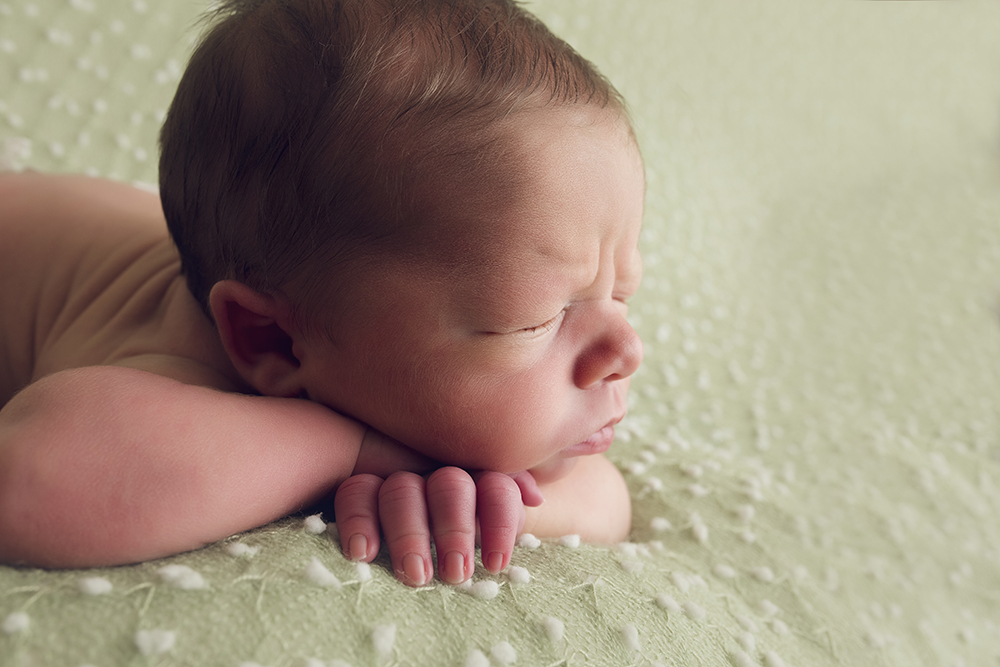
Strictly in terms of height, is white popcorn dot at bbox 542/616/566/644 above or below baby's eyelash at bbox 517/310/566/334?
below

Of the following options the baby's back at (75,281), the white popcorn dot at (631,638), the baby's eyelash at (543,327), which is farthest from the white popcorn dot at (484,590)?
the baby's back at (75,281)

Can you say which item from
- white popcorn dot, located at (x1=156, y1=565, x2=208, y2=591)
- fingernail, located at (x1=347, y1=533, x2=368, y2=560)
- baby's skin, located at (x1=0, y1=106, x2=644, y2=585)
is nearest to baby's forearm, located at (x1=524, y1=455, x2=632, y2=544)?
baby's skin, located at (x1=0, y1=106, x2=644, y2=585)

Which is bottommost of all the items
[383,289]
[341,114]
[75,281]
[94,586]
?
[75,281]

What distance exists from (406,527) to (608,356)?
0.77ft

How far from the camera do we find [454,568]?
584 mm

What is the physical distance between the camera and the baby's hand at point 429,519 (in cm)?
58

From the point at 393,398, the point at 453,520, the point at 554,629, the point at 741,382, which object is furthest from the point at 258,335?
the point at 741,382

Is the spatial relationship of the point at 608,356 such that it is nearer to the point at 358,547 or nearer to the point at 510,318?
the point at 510,318

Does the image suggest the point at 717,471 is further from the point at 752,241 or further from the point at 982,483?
the point at 752,241

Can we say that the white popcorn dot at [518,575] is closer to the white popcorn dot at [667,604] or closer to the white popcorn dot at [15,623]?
the white popcorn dot at [667,604]

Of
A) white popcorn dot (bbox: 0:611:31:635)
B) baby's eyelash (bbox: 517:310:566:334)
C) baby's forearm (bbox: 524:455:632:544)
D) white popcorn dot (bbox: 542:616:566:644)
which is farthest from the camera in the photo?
baby's forearm (bbox: 524:455:632:544)

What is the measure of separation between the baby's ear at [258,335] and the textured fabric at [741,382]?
0.18m

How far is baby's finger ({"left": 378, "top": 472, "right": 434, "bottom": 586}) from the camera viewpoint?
1.88 ft

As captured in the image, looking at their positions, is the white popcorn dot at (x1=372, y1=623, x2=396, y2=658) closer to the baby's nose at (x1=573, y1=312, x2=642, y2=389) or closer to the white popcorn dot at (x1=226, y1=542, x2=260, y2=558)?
the white popcorn dot at (x1=226, y1=542, x2=260, y2=558)
